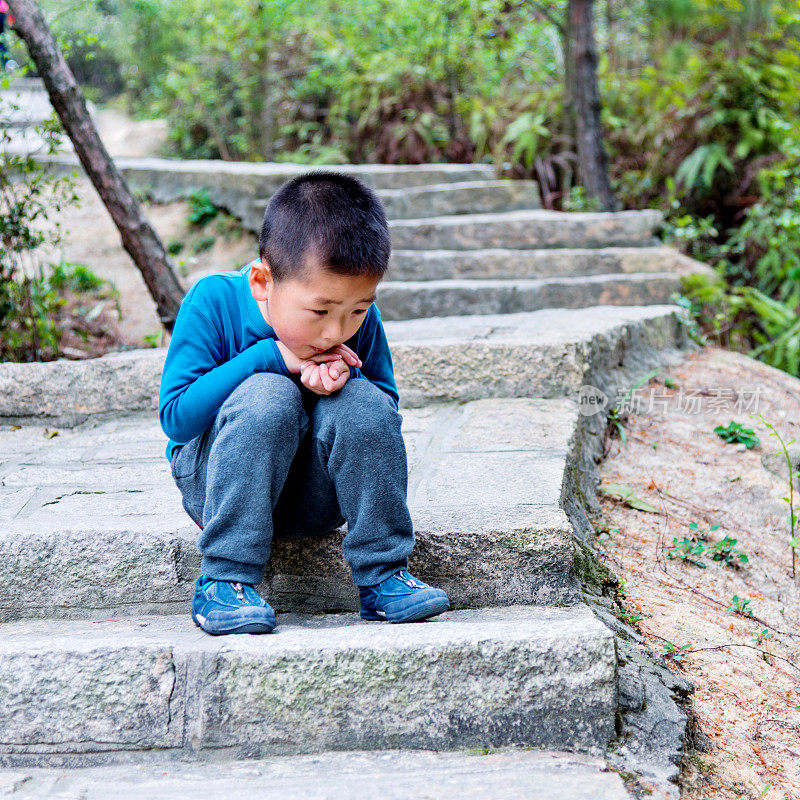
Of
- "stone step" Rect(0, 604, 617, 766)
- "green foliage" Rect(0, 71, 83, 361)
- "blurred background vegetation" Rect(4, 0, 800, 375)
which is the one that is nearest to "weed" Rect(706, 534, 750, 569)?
"stone step" Rect(0, 604, 617, 766)

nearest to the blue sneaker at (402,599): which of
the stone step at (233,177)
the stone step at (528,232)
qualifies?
the stone step at (528,232)

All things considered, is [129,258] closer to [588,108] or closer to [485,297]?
[485,297]

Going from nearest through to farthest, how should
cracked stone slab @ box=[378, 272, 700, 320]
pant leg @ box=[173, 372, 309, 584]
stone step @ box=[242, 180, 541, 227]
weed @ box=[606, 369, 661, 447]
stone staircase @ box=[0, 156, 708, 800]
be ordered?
stone staircase @ box=[0, 156, 708, 800] < pant leg @ box=[173, 372, 309, 584] < weed @ box=[606, 369, 661, 447] < cracked stone slab @ box=[378, 272, 700, 320] < stone step @ box=[242, 180, 541, 227]

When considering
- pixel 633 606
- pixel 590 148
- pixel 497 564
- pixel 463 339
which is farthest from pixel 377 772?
pixel 590 148

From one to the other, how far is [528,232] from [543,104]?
2.14 m

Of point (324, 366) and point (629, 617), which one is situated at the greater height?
point (324, 366)

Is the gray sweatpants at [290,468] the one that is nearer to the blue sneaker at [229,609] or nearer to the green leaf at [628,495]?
the blue sneaker at [229,609]

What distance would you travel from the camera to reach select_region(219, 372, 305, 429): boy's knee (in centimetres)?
160

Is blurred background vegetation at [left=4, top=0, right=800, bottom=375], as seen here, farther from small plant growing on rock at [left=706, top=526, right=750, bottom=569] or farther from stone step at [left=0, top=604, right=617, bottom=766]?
stone step at [left=0, top=604, right=617, bottom=766]

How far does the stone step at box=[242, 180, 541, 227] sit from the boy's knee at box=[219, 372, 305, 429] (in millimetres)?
3623

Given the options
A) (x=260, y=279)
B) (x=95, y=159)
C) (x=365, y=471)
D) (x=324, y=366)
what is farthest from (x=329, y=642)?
(x=95, y=159)

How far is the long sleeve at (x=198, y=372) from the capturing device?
1680mm

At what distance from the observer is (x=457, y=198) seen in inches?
211

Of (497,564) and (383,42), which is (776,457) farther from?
(383,42)
